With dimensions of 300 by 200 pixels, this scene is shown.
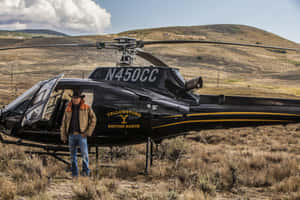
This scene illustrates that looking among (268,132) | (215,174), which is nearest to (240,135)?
(268,132)

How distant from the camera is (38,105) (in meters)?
5.96

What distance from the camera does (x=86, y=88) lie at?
267 inches

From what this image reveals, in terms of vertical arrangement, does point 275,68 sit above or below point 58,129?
above

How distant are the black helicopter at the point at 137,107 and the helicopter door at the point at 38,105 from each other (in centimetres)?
6

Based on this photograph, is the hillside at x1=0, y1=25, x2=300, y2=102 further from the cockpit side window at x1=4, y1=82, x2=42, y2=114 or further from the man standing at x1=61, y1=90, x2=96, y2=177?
the man standing at x1=61, y1=90, x2=96, y2=177

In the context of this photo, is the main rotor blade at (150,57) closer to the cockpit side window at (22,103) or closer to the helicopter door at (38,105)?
the helicopter door at (38,105)

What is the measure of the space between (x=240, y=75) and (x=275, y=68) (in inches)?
590

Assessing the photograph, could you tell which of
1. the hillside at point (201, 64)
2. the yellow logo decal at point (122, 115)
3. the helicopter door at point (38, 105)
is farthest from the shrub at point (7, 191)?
the hillside at point (201, 64)

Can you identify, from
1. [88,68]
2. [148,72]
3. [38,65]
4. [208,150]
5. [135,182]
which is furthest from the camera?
[38,65]

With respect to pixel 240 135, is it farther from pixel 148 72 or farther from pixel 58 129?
pixel 58 129

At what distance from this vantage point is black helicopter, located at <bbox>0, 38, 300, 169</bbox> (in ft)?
21.9

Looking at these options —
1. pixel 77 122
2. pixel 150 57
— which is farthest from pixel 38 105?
pixel 150 57

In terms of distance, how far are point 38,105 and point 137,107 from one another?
2.39 meters

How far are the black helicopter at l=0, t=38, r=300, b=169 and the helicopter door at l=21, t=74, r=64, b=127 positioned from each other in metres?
0.06
